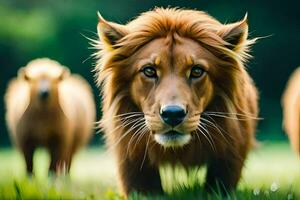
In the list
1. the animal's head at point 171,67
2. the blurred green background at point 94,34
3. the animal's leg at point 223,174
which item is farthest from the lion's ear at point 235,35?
the blurred green background at point 94,34

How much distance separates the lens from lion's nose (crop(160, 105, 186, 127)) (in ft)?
17.5

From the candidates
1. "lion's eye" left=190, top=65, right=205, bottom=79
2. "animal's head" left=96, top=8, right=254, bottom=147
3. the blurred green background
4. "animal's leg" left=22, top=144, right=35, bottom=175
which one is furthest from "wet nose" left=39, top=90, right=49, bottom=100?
the blurred green background

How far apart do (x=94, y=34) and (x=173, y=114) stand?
12751mm

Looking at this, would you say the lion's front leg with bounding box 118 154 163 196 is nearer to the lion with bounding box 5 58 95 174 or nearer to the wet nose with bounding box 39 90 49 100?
the lion with bounding box 5 58 95 174

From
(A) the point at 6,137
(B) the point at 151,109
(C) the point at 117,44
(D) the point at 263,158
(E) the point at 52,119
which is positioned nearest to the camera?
(B) the point at 151,109

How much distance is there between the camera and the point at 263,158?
11508mm

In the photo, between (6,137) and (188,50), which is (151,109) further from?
(6,137)

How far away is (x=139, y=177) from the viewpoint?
5.99 m

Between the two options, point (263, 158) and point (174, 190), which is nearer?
point (174, 190)

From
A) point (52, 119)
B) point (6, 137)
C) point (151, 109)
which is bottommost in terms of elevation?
point (6, 137)

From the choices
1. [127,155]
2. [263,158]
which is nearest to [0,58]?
[263,158]

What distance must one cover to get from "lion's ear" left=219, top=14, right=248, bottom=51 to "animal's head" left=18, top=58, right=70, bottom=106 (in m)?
4.23

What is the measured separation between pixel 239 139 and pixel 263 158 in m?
5.56

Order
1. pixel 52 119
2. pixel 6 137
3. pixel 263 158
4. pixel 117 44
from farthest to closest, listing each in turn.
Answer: pixel 6 137 < pixel 263 158 < pixel 52 119 < pixel 117 44
